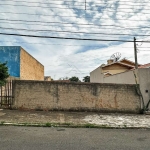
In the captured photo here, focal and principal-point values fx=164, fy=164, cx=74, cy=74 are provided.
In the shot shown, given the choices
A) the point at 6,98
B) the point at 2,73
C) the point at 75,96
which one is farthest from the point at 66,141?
the point at 6,98

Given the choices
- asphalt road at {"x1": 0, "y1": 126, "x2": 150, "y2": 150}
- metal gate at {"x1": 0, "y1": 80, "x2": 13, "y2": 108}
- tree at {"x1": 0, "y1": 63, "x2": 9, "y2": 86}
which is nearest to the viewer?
asphalt road at {"x1": 0, "y1": 126, "x2": 150, "y2": 150}

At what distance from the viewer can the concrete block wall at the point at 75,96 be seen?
9.40 m

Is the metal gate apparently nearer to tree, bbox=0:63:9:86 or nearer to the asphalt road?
tree, bbox=0:63:9:86

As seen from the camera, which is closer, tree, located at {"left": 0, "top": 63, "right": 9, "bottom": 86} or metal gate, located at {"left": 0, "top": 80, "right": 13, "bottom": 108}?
tree, located at {"left": 0, "top": 63, "right": 9, "bottom": 86}

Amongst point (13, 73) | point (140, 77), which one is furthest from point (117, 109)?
point (13, 73)

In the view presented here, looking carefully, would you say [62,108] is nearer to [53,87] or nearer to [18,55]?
[53,87]

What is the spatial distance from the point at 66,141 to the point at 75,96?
17.1 feet

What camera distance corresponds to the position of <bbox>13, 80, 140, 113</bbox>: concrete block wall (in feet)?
30.8

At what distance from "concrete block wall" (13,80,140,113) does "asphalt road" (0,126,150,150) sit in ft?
12.8

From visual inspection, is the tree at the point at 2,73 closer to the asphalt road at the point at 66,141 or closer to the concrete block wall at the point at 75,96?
the concrete block wall at the point at 75,96

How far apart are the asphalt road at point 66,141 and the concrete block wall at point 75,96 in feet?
12.8

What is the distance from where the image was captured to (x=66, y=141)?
14.8 feet

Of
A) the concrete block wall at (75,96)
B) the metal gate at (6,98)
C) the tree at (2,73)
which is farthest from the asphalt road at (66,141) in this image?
the metal gate at (6,98)

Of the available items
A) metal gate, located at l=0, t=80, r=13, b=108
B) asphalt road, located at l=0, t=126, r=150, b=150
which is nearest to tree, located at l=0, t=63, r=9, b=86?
metal gate, located at l=0, t=80, r=13, b=108
